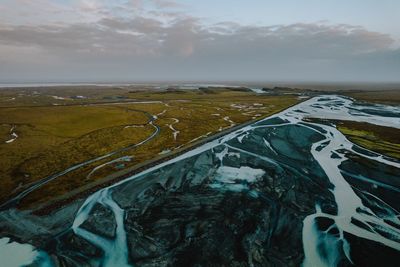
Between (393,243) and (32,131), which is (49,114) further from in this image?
(393,243)

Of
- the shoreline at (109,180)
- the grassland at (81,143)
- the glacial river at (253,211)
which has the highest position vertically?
the glacial river at (253,211)

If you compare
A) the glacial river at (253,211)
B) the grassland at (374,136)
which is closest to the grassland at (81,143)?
the glacial river at (253,211)

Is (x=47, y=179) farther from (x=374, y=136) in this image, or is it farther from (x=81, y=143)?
(x=374, y=136)

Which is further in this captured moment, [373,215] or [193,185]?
[193,185]

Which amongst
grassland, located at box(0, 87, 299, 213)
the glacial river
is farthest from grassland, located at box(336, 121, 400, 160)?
grassland, located at box(0, 87, 299, 213)

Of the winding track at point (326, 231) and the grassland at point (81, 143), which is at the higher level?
the winding track at point (326, 231)

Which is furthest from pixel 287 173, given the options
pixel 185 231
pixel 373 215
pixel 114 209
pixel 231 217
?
pixel 114 209

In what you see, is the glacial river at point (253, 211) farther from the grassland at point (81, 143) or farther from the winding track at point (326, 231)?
the grassland at point (81, 143)

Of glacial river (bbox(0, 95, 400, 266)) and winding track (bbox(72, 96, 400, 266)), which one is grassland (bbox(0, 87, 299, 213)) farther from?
glacial river (bbox(0, 95, 400, 266))

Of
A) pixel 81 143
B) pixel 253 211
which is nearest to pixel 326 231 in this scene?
pixel 253 211
